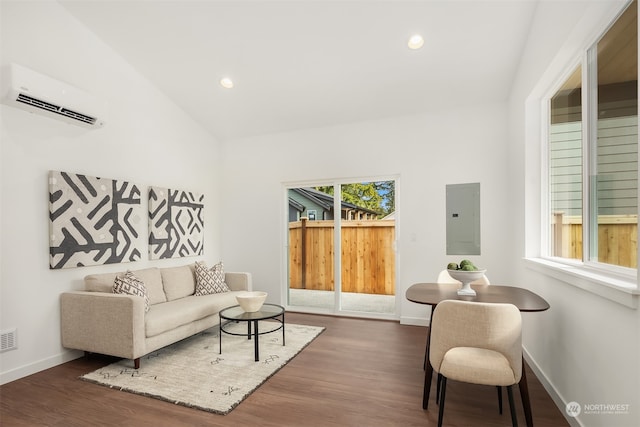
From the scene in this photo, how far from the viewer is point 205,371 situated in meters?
2.84

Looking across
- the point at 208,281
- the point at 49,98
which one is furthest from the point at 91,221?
the point at 208,281

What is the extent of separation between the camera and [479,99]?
13.3 ft

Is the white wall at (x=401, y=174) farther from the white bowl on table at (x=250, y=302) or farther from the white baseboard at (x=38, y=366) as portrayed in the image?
the white baseboard at (x=38, y=366)

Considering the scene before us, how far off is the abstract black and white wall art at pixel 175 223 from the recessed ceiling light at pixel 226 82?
4.90 feet

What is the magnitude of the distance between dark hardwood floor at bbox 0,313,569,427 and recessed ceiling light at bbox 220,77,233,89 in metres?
3.21

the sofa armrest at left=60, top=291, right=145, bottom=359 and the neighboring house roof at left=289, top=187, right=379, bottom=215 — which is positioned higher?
the neighboring house roof at left=289, top=187, right=379, bottom=215

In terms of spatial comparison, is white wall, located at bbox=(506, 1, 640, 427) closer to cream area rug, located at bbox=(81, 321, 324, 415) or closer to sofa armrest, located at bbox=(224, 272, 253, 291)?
cream area rug, located at bbox=(81, 321, 324, 415)

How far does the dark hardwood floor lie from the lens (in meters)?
2.15

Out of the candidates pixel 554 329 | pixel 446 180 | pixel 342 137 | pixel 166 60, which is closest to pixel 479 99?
pixel 446 180

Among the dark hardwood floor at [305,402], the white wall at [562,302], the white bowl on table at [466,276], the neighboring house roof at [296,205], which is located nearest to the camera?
the white wall at [562,302]

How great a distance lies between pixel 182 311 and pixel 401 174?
3.06 m

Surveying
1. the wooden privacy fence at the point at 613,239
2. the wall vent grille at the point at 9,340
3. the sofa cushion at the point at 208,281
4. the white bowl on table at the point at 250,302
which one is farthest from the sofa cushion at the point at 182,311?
the wooden privacy fence at the point at 613,239

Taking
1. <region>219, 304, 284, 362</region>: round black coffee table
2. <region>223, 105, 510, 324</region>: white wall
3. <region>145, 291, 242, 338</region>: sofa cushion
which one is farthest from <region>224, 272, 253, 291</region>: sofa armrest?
<region>219, 304, 284, 362</region>: round black coffee table

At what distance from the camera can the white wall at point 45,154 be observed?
2779mm
